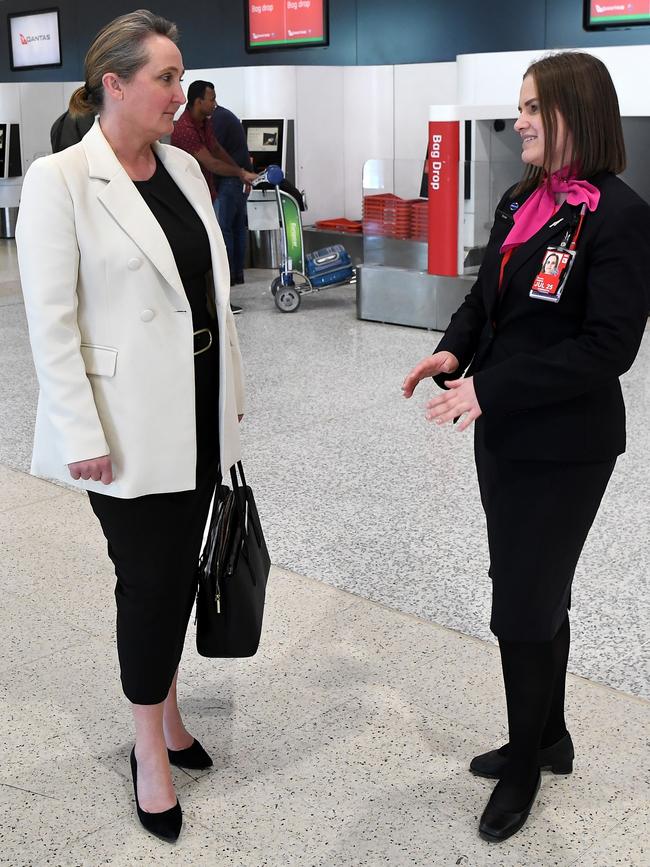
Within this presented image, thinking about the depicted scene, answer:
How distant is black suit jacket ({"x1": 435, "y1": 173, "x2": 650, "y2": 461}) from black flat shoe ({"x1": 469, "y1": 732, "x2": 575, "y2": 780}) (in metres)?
0.70

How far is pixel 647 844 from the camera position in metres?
1.98

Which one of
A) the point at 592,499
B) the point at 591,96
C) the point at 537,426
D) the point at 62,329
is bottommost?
the point at 592,499

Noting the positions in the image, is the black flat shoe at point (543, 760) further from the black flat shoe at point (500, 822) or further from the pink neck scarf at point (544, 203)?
the pink neck scarf at point (544, 203)

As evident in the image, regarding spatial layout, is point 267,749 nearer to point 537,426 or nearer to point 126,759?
point 126,759

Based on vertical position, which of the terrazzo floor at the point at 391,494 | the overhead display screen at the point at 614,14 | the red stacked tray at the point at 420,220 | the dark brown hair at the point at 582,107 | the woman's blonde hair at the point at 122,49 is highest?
the overhead display screen at the point at 614,14

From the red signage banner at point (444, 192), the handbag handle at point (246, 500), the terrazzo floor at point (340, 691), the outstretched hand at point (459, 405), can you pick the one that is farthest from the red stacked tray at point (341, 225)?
the outstretched hand at point (459, 405)

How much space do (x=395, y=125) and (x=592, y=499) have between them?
9007 millimetres

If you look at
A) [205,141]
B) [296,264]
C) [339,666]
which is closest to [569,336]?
[339,666]

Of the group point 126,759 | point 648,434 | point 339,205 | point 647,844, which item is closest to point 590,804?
point 647,844

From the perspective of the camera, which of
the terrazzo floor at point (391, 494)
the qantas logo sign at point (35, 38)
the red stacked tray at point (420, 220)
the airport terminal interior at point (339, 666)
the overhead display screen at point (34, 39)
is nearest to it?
the airport terminal interior at point (339, 666)

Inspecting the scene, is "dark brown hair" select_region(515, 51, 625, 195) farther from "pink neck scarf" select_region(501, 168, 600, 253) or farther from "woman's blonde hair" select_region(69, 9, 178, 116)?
"woman's blonde hair" select_region(69, 9, 178, 116)

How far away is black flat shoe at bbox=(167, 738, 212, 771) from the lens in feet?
7.40

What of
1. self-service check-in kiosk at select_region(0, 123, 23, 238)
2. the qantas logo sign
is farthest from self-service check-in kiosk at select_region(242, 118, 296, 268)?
the qantas logo sign

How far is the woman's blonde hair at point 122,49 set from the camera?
1.82 metres
